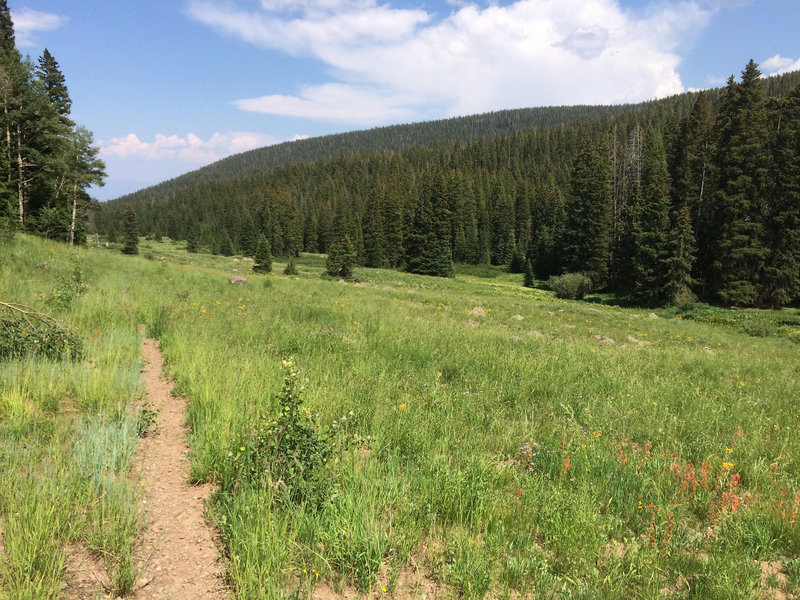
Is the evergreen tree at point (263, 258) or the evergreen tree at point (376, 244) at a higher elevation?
the evergreen tree at point (376, 244)

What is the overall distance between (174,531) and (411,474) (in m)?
1.87

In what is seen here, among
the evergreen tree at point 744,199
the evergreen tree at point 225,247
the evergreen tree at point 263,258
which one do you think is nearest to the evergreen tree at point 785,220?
the evergreen tree at point 744,199

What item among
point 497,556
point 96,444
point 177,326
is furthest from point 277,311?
point 497,556

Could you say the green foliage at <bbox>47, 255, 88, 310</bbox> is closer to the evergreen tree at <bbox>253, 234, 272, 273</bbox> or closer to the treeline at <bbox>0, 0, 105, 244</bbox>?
the treeline at <bbox>0, 0, 105, 244</bbox>

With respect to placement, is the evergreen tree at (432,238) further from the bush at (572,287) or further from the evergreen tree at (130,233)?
the evergreen tree at (130,233)

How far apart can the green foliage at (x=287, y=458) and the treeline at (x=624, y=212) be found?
4066cm

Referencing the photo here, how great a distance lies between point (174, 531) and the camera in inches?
110

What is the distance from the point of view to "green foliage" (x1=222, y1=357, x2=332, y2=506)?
303 centimetres

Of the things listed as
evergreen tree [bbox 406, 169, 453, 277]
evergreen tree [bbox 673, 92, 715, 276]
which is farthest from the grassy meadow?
evergreen tree [bbox 406, 169, 453, 277]

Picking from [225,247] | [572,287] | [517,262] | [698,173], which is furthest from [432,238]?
[225,247]

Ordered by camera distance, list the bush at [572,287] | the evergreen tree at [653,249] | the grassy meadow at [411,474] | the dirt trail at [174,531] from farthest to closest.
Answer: the bush at [572,287], the evergreen tree at [653,249], the grassy meadow at [411,474], the dirt trail at [174,531]

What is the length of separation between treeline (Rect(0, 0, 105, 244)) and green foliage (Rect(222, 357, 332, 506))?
82.4ft

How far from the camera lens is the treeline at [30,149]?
24641 millimetres

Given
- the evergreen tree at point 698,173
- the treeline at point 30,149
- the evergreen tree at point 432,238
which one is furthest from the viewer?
the evergreen tree at point 432,238
